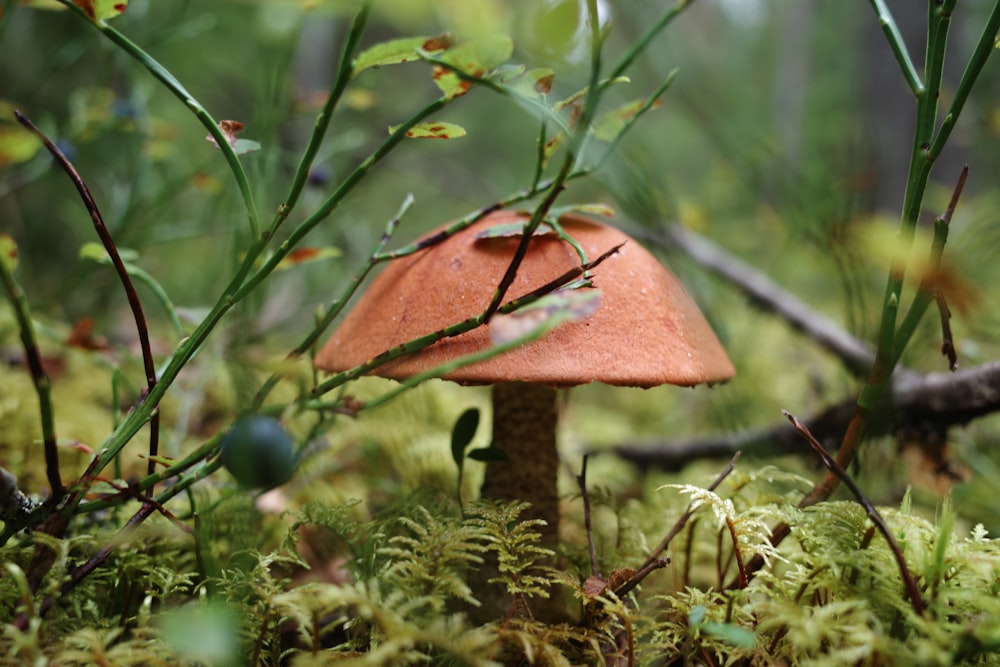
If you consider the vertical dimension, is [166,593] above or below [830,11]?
below

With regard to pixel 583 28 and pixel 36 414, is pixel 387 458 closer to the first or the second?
pixel 36 414

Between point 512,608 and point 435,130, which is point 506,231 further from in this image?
point 512,608

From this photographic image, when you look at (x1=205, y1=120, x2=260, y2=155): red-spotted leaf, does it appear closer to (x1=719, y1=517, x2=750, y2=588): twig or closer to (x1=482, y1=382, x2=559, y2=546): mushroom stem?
(x1=482, y1=382, x2=559, y2=546): mushroom stem

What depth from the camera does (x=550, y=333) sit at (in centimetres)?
66

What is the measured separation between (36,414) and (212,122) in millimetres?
960

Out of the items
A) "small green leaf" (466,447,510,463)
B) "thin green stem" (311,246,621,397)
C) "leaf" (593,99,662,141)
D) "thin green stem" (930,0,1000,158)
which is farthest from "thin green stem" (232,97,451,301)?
"thin green stem" (930,0,1000,158)

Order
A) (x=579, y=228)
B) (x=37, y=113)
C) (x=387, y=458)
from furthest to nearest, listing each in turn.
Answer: (x=37, y=113)
(x=387, y=458)
(x=579, y=228)

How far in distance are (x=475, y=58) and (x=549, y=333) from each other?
278mm

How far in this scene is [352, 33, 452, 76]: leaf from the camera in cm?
52

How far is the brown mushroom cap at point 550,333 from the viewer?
648 mm

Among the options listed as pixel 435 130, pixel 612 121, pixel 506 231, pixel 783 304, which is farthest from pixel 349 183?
pixel 783 304

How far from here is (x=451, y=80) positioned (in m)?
0.55

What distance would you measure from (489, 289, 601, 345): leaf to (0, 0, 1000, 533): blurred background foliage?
0.19 meters

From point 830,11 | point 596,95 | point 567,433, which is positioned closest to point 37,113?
point 567,433
